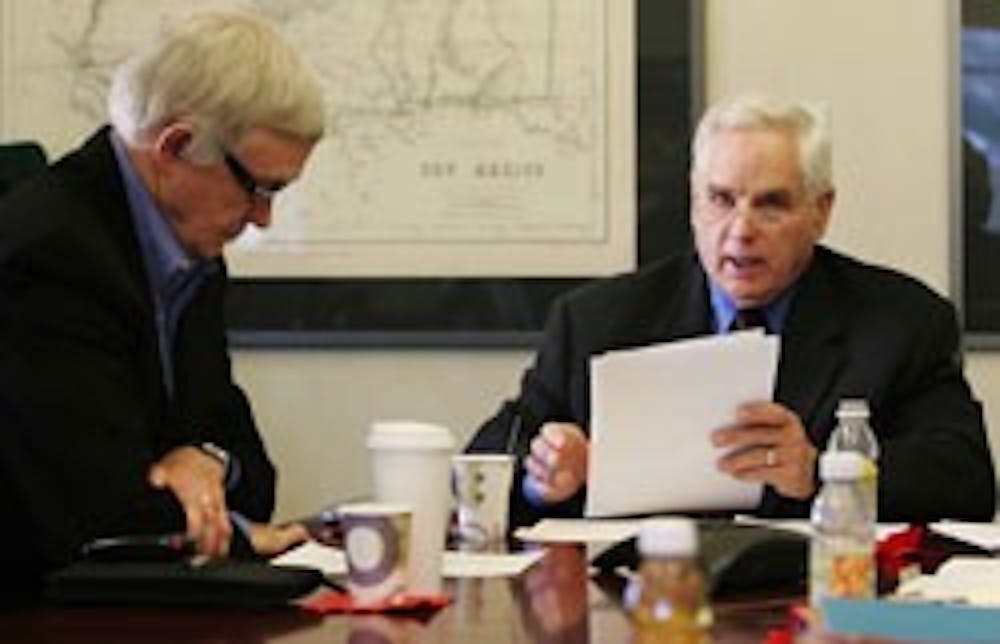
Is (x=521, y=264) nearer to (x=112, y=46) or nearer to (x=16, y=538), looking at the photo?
(x=112, y=46)

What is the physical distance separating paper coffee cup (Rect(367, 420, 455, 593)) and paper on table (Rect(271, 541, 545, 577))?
188 millimetres

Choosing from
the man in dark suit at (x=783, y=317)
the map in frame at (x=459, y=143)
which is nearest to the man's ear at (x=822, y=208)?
the man in dark suit at (x=783, y=317)

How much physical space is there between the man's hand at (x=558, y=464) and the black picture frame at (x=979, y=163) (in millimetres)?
1105

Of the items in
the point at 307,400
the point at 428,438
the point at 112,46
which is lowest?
the point at 307,400

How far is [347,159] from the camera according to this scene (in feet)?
10.7

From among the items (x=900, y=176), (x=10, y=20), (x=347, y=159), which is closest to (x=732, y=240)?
(x=900, y=176)

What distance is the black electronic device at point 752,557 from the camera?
1626mm

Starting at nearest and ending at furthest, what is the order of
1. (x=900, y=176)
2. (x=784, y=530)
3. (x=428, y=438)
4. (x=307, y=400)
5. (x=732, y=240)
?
1. (x=428, y=438)
2. (x=784, y=530)
3. (x=732, y=240)
4. (x=900, y=176)
5. (x=307, y=400)

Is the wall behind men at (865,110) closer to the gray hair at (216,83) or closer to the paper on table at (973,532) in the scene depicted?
the paper on table at (973,532)

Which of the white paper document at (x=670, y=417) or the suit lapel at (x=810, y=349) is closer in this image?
the white paper document at (x=670, y=417)

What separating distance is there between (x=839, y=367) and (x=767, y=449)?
381 millimetres

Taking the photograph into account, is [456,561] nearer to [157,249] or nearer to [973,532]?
[157,249]

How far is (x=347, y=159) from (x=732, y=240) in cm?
102

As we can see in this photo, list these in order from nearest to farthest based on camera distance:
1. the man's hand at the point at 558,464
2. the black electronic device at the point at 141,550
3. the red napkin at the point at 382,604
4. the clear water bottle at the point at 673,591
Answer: the clear water bottle at the point at 673,591 → the red napkin at the point at 382,604 → the black electronic device at the point at 141,550 → the man's hand at the point at 558,464
